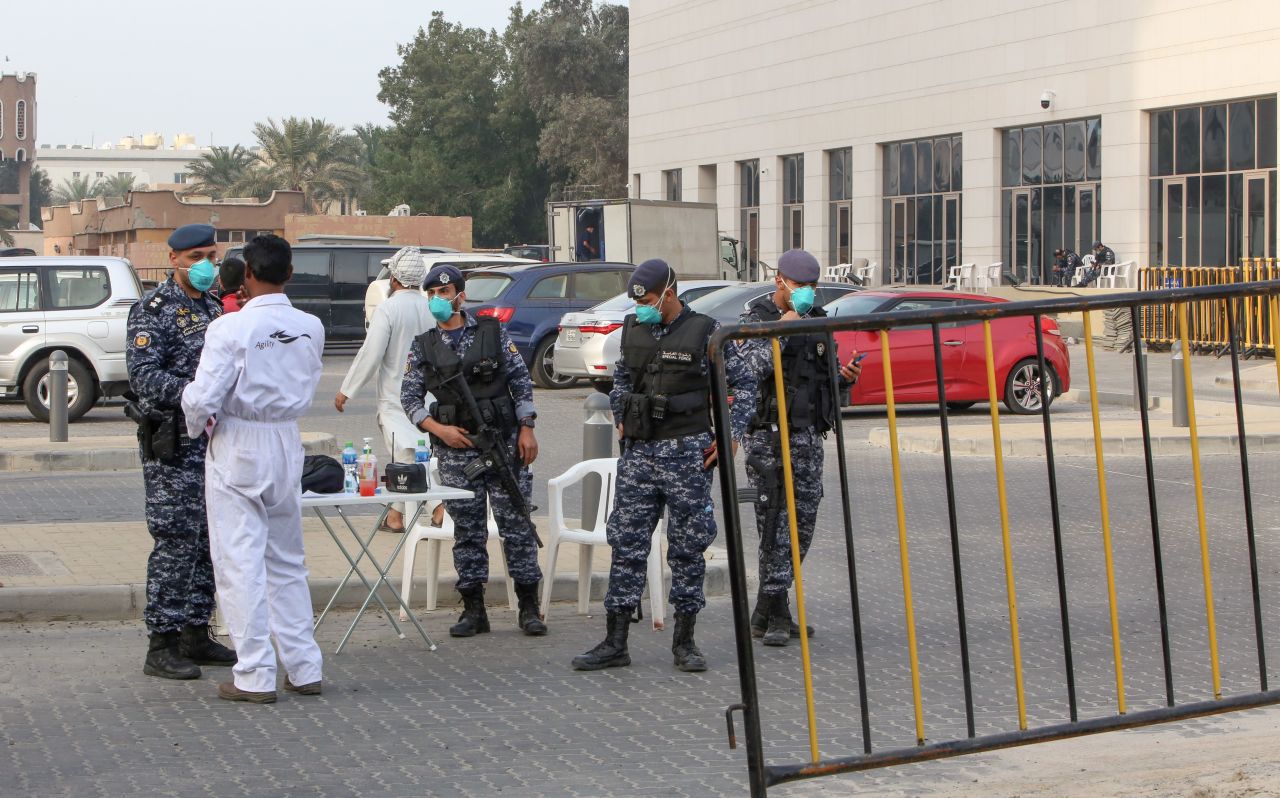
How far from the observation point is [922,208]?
46.1 m

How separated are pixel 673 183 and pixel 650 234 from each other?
82.2 ft

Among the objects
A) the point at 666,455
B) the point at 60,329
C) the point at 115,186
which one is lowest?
the point at 666,455

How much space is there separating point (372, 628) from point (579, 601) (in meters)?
1.09

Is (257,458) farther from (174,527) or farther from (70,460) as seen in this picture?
(70,460)

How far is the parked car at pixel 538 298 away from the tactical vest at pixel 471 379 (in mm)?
13560

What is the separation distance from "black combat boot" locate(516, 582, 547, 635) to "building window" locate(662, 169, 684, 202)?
52.0 m

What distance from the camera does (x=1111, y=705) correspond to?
249 inches

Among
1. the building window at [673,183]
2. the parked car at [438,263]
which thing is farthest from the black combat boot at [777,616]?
the building window at [673,183]

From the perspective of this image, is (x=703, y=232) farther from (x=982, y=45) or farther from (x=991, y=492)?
(x=991, y=492)

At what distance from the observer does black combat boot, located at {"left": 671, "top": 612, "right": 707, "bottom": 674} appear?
7.00 metres

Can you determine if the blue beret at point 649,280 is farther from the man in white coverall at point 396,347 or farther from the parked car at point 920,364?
the parked car at point 920,364

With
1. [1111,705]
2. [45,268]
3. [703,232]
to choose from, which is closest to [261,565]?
[1111,705]

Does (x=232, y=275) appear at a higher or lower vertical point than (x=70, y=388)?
higher

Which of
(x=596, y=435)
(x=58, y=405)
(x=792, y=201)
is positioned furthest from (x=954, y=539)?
(x=792, y=201)
